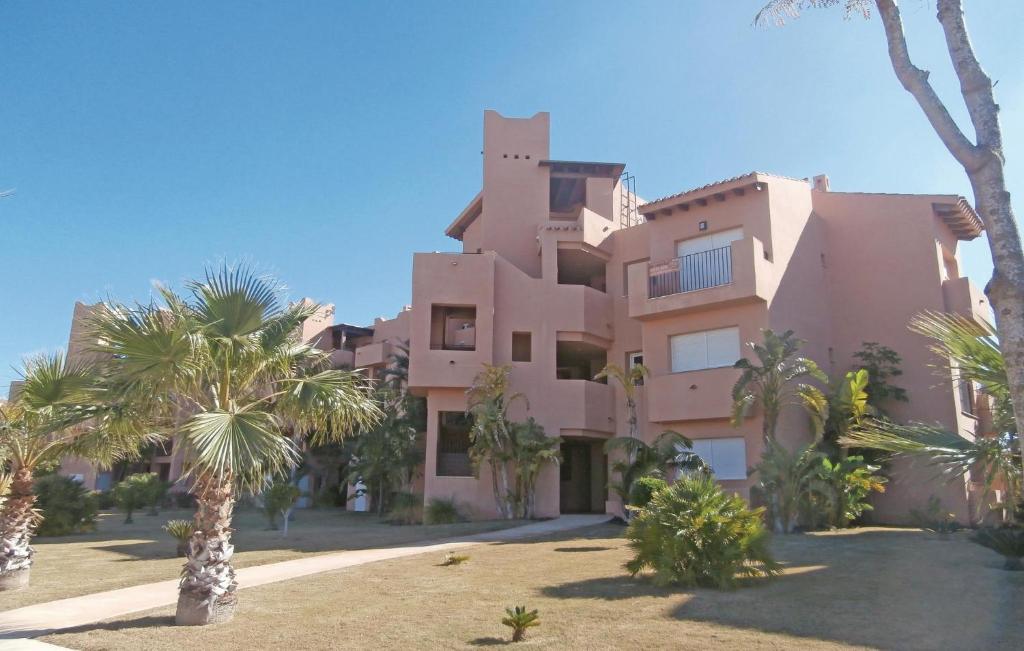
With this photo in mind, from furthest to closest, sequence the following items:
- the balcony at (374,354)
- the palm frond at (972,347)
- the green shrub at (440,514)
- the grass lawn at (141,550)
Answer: the balcony at (374,354) → the green shrub at (440,514) → the grass lawn at (141,550) → the palm frond at (972,347)

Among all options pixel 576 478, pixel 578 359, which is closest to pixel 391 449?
pixel 576 478

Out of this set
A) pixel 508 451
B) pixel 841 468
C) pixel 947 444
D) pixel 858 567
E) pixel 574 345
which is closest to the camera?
pixel 947 444

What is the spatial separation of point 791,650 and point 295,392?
689 cm

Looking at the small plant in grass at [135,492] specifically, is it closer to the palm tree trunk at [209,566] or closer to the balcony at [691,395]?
the balcony at [691,395]

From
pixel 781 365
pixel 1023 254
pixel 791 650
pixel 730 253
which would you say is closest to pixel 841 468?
pixel 781 365

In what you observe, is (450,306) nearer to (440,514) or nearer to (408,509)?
(408,509)

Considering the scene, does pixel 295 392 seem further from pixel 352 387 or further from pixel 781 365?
pixel 781 365

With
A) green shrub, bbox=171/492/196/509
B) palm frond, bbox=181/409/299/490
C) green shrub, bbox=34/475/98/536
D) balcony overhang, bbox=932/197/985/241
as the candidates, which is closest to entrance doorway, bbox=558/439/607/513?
balcony overhang, bbox=932/197/985/241

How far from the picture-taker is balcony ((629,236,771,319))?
20.3m

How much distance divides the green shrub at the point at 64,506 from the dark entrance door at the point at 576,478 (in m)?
15.7

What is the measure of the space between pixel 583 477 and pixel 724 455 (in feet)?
26.9

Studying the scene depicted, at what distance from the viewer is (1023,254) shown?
595cm

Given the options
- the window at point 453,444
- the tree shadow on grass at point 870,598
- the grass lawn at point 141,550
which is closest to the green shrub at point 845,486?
the tree shadow on grass at point 870,598

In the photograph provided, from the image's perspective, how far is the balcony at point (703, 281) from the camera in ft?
66.6
